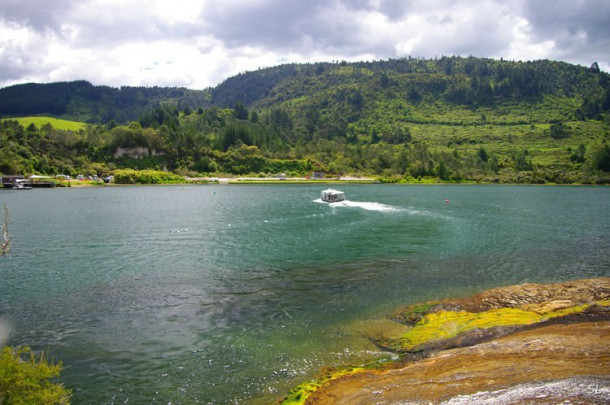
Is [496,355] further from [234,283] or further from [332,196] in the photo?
[332,196]

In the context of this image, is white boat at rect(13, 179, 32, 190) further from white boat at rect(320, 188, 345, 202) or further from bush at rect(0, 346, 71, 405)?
bush at rect(0, 346, 71, 405)

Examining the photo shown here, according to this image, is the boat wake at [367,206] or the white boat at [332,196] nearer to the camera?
the boat wake at [367,206]

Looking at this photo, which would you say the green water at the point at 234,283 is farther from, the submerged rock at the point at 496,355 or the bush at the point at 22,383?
the bush at the point at 22,383

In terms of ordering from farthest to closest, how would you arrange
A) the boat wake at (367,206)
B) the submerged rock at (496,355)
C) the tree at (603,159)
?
1. the tree at (603,159)
2. the boat wake at (367,206)
3. the submerged rock at (496,355)

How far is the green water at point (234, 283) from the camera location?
66.9 ft

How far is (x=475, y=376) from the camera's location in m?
15.7

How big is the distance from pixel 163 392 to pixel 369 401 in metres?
9.57

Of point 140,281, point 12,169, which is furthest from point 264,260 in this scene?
point 12,169

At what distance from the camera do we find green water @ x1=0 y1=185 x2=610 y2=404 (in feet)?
66.9

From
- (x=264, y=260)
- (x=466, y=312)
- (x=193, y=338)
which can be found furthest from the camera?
(x=264, y=260)

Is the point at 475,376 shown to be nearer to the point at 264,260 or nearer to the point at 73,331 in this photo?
the point at 73,331

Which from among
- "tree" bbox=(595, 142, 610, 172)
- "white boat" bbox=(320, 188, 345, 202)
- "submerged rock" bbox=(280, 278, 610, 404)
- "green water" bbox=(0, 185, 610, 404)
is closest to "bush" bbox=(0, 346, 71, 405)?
"green water" bbox=(0, 185, 610, 404)

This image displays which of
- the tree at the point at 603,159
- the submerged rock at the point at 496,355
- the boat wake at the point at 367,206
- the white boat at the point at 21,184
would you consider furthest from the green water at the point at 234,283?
the tree at the point at 603,159

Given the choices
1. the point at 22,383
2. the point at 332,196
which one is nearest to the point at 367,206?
the point at 332,196
